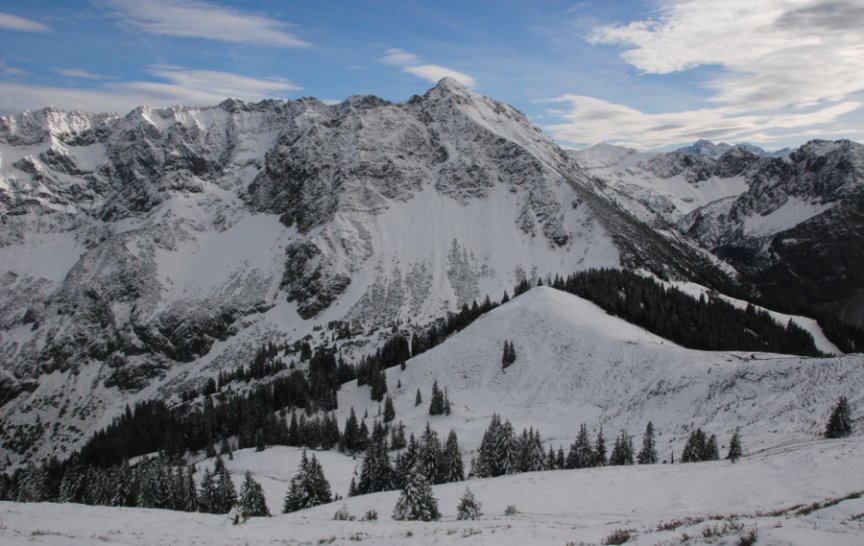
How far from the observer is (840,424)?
57125 mm

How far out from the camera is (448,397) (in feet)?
387

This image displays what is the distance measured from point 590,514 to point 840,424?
104 feet

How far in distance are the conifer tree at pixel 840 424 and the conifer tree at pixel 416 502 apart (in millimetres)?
40333

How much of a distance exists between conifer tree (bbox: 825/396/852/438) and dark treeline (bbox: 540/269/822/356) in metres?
82.5

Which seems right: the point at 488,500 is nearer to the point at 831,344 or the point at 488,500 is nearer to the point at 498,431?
the point at 498,431

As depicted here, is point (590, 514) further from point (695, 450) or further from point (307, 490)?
point (307, 490)

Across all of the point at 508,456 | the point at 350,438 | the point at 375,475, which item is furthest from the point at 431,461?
the point at 350,438

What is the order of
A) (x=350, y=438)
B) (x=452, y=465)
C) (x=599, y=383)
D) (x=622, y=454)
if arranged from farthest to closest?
(x=599, y=383)
(x=350, y=438)
(x=452, y=465)
(x=622, y=454)

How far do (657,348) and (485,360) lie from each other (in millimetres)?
34474

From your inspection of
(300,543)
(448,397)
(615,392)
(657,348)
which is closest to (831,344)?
(657,348)

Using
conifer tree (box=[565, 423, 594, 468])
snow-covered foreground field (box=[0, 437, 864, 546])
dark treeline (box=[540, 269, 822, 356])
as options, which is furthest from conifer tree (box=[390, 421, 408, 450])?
dark treeline (box=[540, 269, 822, 356])

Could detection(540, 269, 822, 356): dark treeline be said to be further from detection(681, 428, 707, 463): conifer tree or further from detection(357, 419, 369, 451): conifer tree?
detection(681, 428, 707, 463): conifer tree

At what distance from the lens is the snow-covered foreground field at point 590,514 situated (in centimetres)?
2633

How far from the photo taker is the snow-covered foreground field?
26.3 metres
